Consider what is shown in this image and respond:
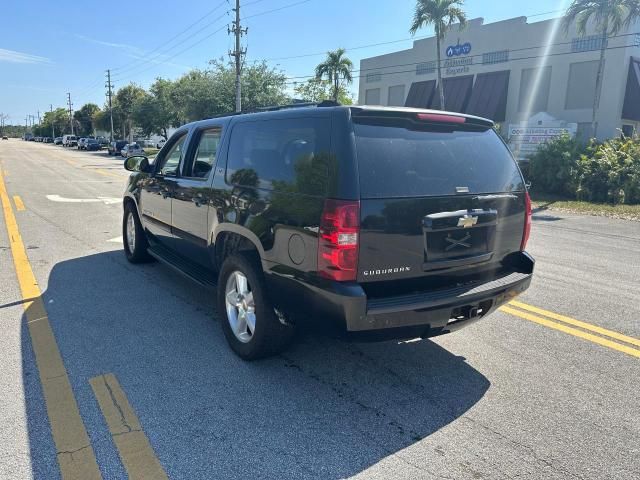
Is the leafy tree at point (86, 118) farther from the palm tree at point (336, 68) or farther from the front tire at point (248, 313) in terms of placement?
the front tire at point (248, 313)

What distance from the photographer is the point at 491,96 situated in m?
33.5

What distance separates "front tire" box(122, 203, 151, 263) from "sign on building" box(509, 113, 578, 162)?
19655 mm

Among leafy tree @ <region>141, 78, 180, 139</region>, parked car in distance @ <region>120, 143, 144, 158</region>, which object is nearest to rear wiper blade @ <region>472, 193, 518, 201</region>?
parked car in distance @ <region>120, 143, 144, 158</region>

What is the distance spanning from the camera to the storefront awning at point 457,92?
1373 inches

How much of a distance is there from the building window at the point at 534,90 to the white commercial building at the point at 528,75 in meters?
0.06

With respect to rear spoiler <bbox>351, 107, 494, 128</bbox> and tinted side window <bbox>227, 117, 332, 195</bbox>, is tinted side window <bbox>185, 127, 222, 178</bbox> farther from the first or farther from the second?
rear spoiler <bbox>351, 107, 494, 128</bbox>

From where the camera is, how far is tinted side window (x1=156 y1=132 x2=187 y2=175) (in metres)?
5.30

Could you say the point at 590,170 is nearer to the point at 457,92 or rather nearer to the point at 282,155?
the point at 282,155

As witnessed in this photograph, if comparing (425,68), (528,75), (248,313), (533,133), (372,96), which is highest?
(425,68)

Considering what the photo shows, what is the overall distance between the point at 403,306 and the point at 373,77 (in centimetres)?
4254

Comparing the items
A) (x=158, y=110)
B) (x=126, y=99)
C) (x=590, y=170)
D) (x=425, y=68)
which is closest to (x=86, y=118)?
(x=126, y=99)

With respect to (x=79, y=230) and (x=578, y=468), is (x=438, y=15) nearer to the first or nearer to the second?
(x=79, y=230)

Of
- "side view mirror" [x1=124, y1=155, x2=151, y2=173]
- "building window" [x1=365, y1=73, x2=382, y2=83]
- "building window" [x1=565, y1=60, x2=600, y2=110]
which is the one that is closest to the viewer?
"side view mirror" [x1=124, y1=155, x2=151, y2=173]

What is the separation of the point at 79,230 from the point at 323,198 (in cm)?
739
